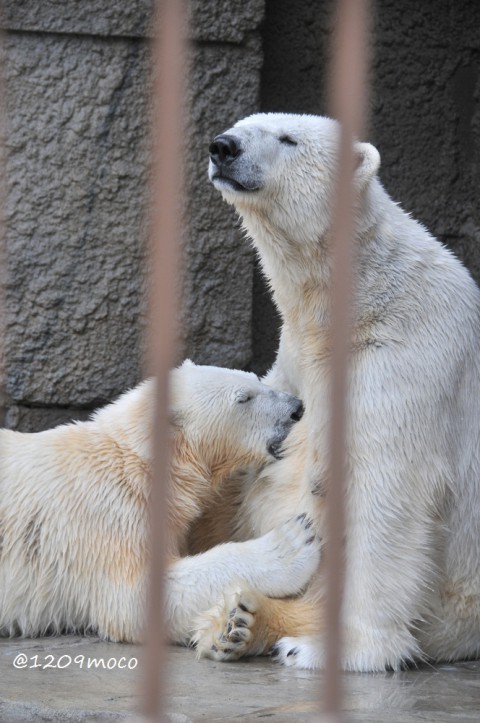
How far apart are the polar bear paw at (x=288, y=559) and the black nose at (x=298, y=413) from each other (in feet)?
1.33

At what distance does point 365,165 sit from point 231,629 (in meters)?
1.38

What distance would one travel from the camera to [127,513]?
3.52 meters

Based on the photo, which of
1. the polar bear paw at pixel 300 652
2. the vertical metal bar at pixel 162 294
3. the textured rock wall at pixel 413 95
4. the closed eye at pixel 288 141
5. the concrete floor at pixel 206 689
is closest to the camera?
the vertical metal bar at pixel 162 294

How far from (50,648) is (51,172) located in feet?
6.21

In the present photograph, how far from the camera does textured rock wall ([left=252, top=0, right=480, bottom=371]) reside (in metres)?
4.88

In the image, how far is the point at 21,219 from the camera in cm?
446

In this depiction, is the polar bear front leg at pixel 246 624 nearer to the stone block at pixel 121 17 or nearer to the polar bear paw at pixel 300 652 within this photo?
the polar bear paw at pixel 300 652

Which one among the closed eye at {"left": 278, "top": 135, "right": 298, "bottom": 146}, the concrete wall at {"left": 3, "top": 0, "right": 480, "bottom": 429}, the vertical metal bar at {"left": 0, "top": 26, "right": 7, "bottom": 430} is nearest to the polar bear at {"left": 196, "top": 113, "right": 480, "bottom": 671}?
the closed eye at {"left": 278, "top": 135, "right": 298, "bottom": 146}

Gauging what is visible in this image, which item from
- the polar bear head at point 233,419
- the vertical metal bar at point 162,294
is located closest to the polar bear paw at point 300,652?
the polar bear head at point 233,419

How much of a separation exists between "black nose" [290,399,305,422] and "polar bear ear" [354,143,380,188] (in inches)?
29.2

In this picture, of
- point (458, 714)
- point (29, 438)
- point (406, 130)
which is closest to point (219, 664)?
point (458, 714)

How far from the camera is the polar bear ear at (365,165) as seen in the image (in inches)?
137

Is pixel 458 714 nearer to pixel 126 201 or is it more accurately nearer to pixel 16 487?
pixel 16 487

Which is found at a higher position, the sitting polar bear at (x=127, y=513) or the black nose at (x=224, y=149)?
the black nose at (x=224, y=149)
